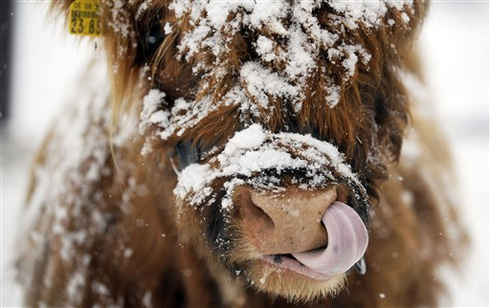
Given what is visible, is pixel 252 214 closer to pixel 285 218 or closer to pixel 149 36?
pixel 285 218

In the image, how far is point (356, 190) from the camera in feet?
4.54

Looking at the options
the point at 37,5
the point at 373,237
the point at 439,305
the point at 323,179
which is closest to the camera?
the point at 323,179

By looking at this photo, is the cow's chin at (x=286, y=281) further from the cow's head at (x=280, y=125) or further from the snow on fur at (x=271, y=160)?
the snow on fur at (x=271, y=160)

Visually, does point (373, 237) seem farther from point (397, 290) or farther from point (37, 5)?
point (37, 5)

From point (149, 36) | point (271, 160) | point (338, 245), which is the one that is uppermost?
point (149, 36)

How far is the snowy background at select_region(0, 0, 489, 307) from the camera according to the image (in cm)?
269

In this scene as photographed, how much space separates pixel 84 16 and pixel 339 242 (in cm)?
98

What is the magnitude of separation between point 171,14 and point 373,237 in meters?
0.96

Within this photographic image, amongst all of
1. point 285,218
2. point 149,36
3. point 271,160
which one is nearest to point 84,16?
point 149,36

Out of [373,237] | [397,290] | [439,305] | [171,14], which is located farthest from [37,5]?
[439,305]

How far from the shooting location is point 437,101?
2951 mm

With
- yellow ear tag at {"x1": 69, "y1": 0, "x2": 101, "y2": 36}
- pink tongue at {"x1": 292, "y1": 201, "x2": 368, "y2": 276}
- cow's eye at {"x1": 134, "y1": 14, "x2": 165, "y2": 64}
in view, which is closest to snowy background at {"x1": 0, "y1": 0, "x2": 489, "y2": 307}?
yellow ear tag at {"x1": 69, "y1": 0, "x2": 101, "y2": 36}

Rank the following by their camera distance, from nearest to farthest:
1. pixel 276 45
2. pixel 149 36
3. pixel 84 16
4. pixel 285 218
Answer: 1. pixel 285 218
2. pixel 276 45
3. pixel 149 36
4. pixel 84 16

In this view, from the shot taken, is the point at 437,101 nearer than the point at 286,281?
No
